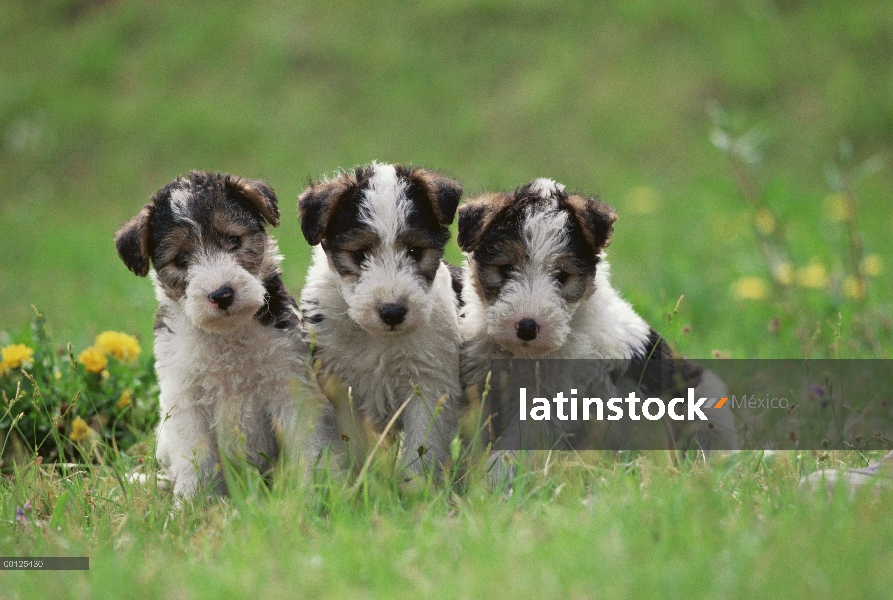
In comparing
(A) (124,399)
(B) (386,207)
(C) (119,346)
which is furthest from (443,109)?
(B) (386,207)

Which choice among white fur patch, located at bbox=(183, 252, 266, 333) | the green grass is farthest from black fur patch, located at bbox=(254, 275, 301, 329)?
the green grass

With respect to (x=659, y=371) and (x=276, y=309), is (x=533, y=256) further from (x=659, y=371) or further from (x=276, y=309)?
(x=276, y=309)

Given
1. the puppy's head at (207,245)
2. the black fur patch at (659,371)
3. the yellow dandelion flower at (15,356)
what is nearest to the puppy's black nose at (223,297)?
the puppy's head at (207,245)

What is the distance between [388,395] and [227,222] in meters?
1.13

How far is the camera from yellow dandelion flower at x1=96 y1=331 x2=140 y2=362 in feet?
19.1

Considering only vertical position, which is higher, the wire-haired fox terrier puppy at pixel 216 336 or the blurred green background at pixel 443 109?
the blurred green background at pixel 443 109

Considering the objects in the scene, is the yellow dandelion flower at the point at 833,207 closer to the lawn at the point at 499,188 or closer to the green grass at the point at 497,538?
the lawn at the point at 499,188

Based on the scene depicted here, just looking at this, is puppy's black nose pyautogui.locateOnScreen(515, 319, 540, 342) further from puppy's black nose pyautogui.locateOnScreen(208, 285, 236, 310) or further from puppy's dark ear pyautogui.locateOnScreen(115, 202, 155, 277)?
puppy's dark ear pyautogui.locateOnScreen(115, 202, 155, 277)

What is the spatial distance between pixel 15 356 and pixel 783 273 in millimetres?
4985

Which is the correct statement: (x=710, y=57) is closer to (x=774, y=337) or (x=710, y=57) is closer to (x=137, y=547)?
(x=774, y=337)

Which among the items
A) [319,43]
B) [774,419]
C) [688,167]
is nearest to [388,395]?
[774,419]

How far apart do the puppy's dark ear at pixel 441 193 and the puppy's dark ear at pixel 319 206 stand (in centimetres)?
33

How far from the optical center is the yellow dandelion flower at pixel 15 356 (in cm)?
539

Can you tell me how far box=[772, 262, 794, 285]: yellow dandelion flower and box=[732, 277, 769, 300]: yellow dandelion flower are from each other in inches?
29.8
